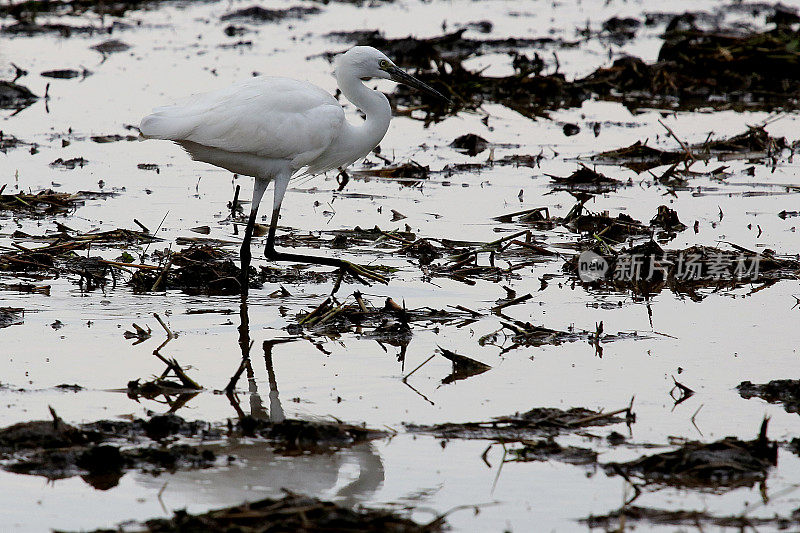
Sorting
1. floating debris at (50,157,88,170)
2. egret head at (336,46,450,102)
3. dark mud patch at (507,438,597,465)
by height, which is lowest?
Result: floating debris at (50,157,88,170)

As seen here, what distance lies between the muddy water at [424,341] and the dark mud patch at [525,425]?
91 mm

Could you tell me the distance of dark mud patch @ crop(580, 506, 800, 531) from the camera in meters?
4.06

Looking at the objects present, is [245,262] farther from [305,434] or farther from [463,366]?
[305,434]

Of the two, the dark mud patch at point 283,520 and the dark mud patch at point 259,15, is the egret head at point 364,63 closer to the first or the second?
the dark mud patch at point 283,520

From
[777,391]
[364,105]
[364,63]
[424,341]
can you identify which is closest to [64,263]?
[364,105]

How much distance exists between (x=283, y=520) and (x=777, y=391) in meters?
2.74

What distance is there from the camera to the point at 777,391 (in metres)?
5.52

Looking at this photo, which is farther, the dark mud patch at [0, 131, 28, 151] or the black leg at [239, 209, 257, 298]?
the dark mud patch at [0, 131, 28, 151]

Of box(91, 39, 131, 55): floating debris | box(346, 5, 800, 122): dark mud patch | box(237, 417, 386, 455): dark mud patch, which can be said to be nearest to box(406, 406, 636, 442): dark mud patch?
box(237, 417, 386, 455): dark mud patch

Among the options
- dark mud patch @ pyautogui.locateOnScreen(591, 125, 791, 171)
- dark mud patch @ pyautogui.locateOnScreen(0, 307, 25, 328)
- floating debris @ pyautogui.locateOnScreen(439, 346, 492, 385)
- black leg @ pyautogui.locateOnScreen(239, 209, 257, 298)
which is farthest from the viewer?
dark mud patch @ pyautogui.locateOnScreen(591, 125, 791, 171)

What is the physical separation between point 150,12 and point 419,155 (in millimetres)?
12374

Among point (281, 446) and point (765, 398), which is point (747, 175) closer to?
point (765, 398)

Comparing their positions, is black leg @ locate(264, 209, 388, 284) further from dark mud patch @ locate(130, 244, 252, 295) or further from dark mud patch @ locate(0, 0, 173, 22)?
dark mud patch @ locate(0, 0, 173, 22)

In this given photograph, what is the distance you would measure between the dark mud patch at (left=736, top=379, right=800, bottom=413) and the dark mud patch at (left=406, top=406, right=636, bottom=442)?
777 millimetres
